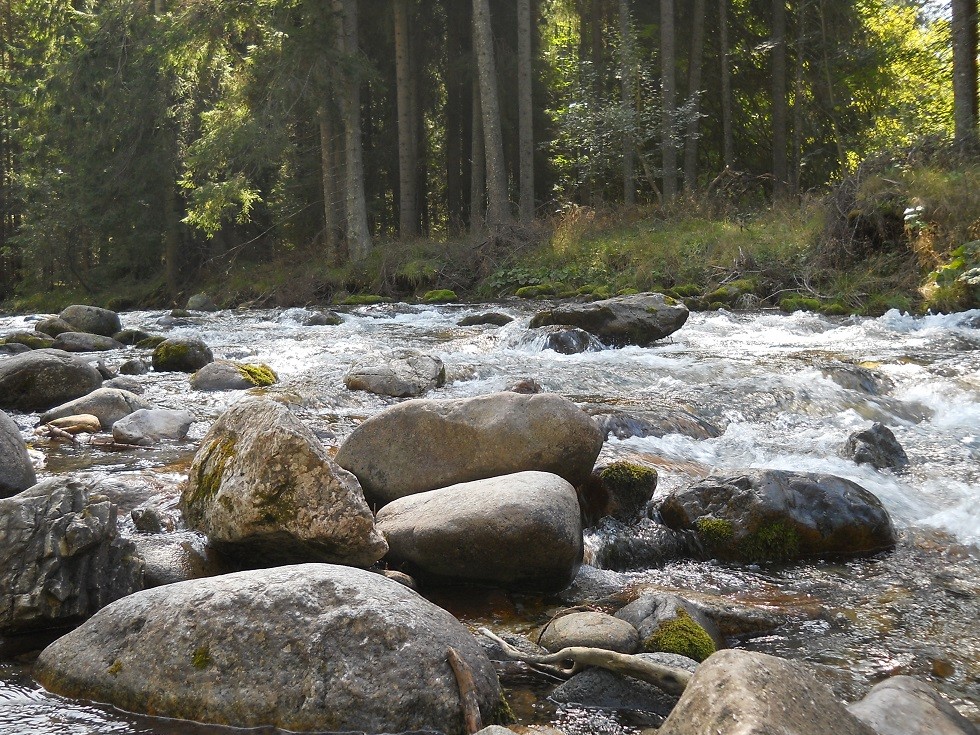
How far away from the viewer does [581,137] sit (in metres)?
22.6

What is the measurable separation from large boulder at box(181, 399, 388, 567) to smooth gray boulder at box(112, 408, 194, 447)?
2358 mm

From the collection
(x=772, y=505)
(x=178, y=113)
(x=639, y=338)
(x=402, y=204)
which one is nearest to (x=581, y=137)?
(x=402, y=204)

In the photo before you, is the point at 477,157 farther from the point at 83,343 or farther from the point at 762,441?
the point at 762,441

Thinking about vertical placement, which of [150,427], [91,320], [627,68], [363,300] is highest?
[627,68]

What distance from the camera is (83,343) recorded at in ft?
39.9

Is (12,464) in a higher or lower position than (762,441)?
higher

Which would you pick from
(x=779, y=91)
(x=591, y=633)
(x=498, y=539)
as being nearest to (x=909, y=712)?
(x=591, y=633)

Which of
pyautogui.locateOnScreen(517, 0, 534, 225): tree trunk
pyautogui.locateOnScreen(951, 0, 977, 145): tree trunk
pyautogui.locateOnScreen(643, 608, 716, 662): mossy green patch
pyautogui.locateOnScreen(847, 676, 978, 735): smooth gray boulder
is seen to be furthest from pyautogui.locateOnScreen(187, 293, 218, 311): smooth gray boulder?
pyautogui.locateOnScreen(847, 676, 978, 735): smooth gray boulder

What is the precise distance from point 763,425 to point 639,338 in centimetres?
417

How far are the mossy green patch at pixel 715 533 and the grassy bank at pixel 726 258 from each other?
9302mm

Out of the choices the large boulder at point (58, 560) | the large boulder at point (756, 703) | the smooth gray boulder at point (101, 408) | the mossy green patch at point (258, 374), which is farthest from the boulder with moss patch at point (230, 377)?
the large boulder at point (756, 703)

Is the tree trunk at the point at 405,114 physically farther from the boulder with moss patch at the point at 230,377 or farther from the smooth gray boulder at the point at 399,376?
the smooth gray boulder at the point at 399,376

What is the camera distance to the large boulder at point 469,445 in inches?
198

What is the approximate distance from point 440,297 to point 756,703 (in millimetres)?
16224
